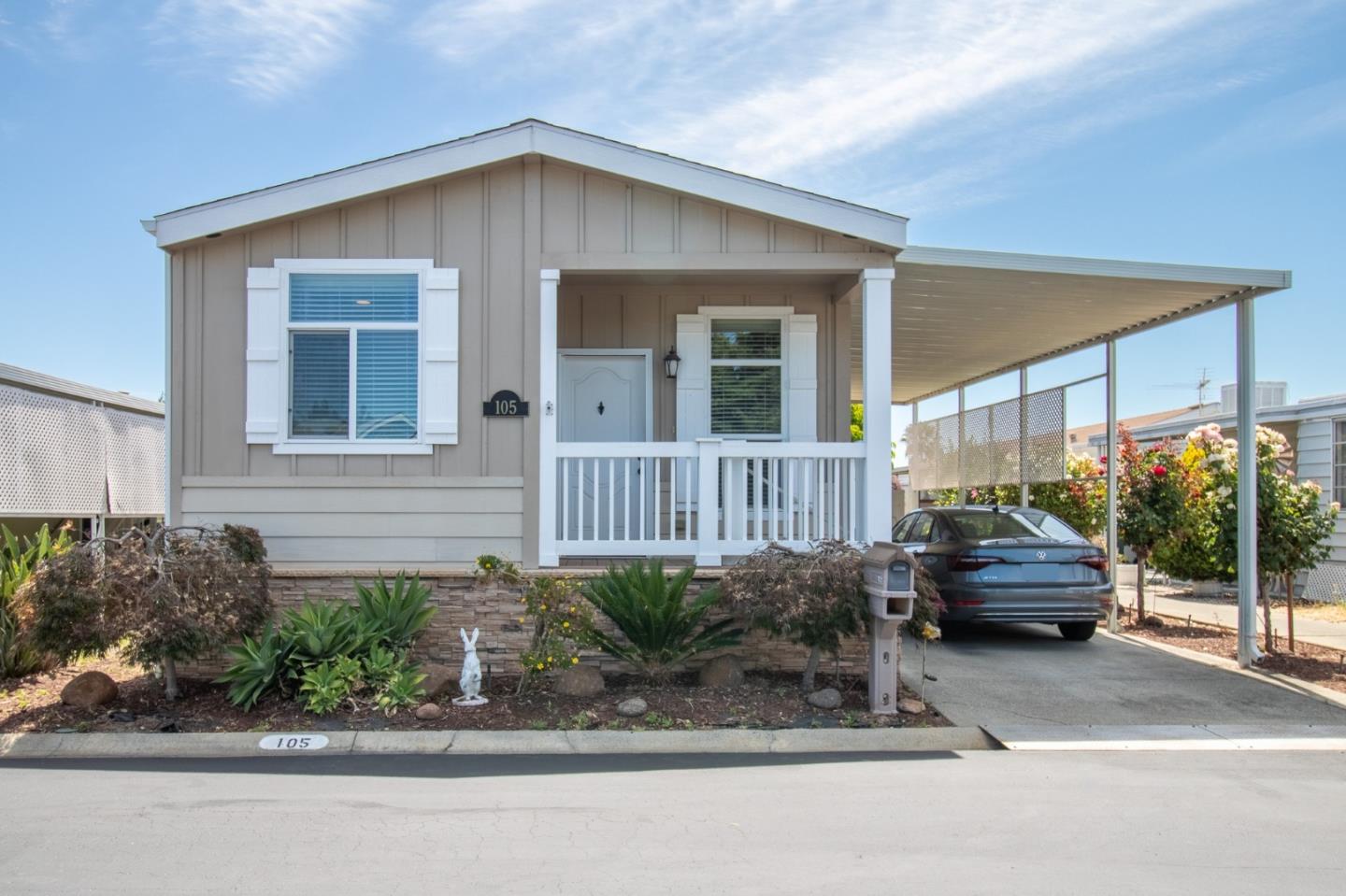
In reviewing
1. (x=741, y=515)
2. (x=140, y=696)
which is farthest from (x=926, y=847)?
(x=140, y=696)

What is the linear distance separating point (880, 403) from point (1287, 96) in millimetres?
9172

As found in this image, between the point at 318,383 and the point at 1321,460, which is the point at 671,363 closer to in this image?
the point at 318,383

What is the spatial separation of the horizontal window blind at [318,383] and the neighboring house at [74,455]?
4270 millimetres

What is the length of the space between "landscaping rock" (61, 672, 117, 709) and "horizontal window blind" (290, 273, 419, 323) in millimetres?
3053

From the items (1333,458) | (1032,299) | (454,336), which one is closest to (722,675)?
(454,336)

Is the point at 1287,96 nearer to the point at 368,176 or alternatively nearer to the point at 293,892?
the point at 368,176

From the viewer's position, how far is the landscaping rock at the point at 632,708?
6852mm

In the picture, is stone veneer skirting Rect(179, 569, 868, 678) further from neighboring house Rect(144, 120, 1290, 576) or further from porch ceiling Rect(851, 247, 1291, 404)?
porch ceiling Rect(851, 247, 1291, 404)

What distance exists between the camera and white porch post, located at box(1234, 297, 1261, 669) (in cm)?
866

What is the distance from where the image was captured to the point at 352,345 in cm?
808

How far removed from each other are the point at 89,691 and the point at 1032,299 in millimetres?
8619

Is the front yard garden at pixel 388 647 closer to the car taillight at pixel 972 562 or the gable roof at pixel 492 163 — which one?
the car taillight at pixel 972 562

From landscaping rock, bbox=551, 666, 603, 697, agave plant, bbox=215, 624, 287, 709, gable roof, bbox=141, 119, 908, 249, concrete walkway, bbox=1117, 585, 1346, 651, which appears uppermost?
gable roof, bbox=141, 119, 908, 249

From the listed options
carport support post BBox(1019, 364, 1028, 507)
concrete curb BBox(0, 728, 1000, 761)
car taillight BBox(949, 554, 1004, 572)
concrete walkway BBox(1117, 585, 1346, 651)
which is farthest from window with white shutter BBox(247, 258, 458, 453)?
concrete walkway BBox(1117, 585, 1346, 651)
